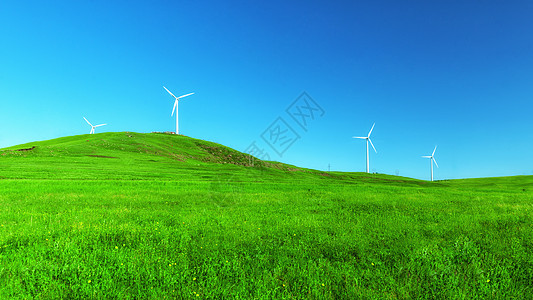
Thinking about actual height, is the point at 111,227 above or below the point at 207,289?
above

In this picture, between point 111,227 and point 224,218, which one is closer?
point 111,227

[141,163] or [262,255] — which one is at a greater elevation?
[141,163]

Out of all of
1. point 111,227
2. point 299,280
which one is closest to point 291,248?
point 299,280

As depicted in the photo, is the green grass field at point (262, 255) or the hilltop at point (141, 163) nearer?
the green grass field at point (262, 255)

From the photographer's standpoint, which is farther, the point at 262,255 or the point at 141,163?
the point at 141,163

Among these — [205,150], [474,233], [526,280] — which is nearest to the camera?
[526,280]

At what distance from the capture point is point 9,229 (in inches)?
338

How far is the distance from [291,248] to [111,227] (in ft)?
19.2

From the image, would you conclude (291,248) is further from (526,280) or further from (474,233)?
(474,233)

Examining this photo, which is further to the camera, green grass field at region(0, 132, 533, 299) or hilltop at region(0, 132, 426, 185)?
hilltop at region(0, 132, 426, 185)

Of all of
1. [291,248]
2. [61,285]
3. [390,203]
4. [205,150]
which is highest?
[205,150]

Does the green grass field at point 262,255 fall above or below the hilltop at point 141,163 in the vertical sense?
below

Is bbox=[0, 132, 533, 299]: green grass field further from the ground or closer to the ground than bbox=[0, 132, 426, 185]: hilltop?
closer to the ground

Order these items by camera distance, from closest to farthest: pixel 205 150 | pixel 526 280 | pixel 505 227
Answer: pixel 526 280, pixel 505 227, pixel 205 150
